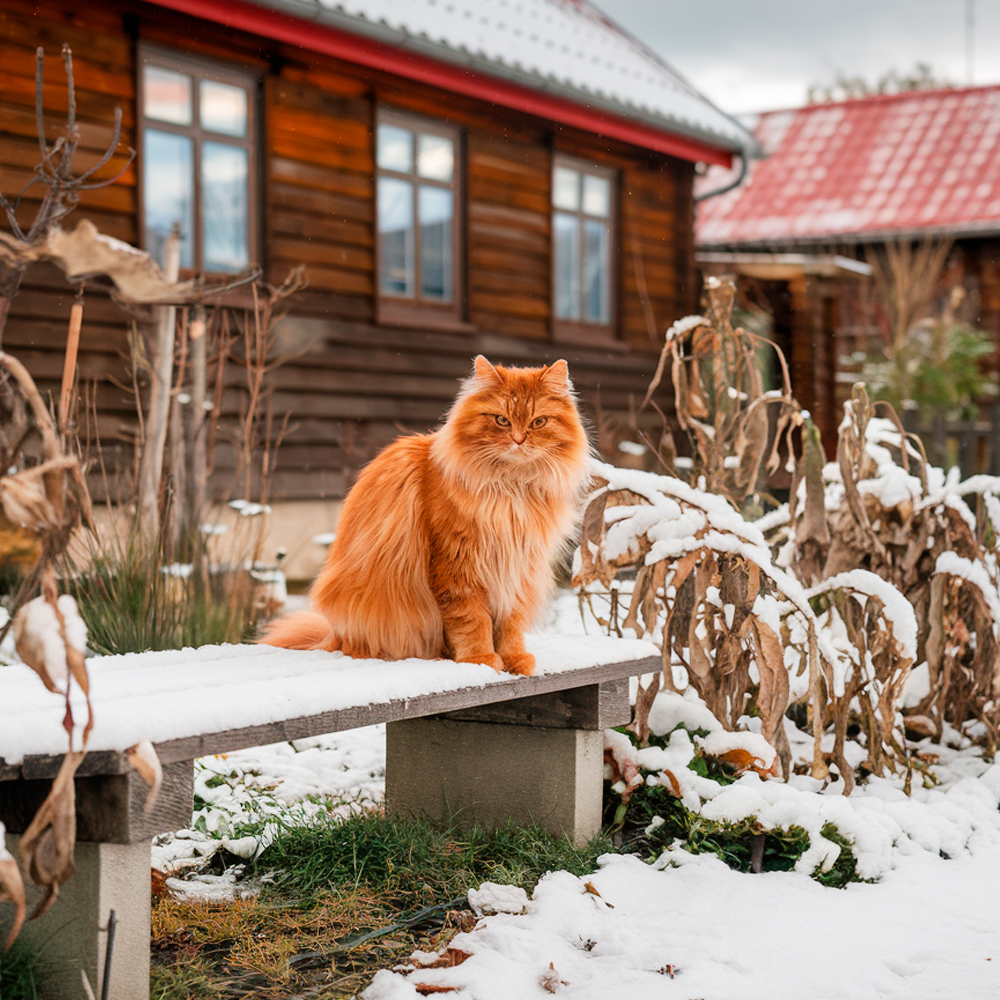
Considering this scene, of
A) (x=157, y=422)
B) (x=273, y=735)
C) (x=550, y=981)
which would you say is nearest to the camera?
(x=273, y=735)

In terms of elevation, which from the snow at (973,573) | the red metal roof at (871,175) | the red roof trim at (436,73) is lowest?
the snow at (973,573)

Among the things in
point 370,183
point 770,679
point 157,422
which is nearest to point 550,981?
point 770,679

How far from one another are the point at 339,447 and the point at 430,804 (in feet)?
17.0

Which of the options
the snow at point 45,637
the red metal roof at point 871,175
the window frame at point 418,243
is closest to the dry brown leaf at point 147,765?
the snow at point 45,637

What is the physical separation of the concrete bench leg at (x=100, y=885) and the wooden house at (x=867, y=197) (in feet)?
39.5

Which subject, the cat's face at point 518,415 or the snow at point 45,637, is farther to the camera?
the cat's face at point 518,415

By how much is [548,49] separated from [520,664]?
7362mm

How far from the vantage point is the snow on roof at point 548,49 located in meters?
7.47

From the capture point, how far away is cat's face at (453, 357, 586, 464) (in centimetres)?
280

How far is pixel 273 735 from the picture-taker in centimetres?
221

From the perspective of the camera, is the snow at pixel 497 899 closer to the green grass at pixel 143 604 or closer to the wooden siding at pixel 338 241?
the green grass at pixel 143 604

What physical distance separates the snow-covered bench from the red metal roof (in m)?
12.6

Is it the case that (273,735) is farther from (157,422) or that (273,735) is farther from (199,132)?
(199,132)

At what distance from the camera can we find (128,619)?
174 inches
